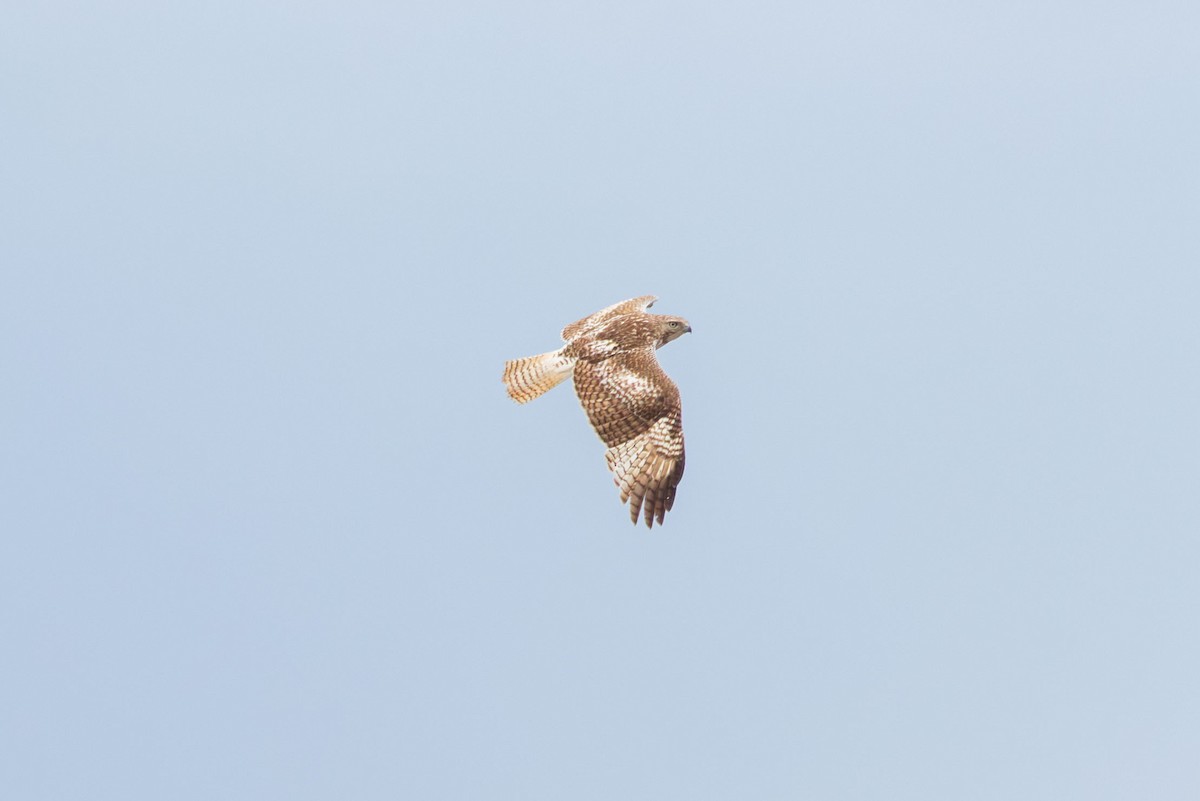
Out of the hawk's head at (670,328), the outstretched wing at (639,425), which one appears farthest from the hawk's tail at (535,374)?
the hawk's head at (670,328)

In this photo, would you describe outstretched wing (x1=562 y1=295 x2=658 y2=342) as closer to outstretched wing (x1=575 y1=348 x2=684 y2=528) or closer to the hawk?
the hawk

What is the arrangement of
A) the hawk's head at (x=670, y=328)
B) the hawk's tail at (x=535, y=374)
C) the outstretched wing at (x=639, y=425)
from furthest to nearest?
the hawk's head at (x=670, y=328)
the hawk's tail at (x=535, y=374)
the outstretched wing at (x=639, y=425)

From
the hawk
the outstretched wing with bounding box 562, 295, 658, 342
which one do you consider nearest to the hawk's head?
the hawk

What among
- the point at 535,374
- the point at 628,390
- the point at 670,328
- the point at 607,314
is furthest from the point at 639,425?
the point at 607,314

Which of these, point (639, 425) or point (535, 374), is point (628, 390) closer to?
point (639, 425)

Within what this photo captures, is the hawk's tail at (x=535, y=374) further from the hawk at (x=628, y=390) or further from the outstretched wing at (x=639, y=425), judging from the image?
the outstretched wing at (x=639, y=425)

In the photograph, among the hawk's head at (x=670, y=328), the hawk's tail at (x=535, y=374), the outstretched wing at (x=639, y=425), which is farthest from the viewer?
the hawk's head at (x=670, y=328)

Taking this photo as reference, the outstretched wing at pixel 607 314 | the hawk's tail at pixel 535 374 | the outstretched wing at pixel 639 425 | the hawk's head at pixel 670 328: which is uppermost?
the outstretched wing at pixel 607 314

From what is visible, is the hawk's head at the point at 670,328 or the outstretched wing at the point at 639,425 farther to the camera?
the hawk's head at the point at 670,328
